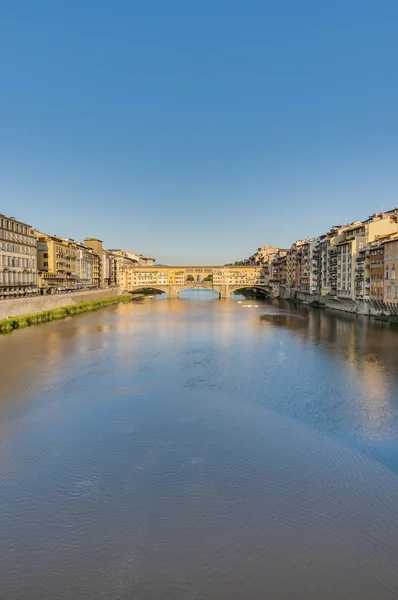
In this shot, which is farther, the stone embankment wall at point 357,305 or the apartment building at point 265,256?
the apartment building at point 265,256

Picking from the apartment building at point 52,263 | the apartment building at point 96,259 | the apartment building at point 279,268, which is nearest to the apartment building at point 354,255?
the apartment building at point 279,268

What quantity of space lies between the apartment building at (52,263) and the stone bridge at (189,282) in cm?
3381

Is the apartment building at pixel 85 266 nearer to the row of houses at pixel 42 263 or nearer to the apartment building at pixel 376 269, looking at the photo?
the row of houses at pixel 42 263

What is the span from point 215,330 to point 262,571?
38969mm

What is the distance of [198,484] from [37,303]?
1831 inches

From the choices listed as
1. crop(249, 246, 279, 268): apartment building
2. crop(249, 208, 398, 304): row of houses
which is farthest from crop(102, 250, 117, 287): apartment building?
crop(249, 208, 398, 304): row of houses

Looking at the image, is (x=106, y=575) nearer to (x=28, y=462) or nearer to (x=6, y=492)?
(x=6, y=492)

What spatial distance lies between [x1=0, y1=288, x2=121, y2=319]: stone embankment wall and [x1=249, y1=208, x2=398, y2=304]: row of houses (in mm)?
42567

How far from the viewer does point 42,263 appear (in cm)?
7462

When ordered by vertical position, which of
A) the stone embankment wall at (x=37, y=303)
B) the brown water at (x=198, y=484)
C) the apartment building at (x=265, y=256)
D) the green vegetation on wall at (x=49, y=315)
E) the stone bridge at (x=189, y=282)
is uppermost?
the apartment building at (x=265, y=256)

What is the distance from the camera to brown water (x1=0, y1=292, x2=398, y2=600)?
28.2ft

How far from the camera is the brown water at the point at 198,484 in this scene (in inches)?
339

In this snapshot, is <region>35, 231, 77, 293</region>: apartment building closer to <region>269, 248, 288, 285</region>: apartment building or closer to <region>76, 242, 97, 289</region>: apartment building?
<region>76, 242, 97, 289</region>: apartment building

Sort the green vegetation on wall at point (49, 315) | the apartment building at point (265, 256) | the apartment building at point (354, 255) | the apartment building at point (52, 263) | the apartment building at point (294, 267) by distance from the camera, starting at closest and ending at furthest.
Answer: the green vegetation on wall at point (49, 315) → the apartment building at point (354, 255) → the apartment building at point (52, 263) → the apartment building at point (294, 267) → the apartment building at point (265, 256)
